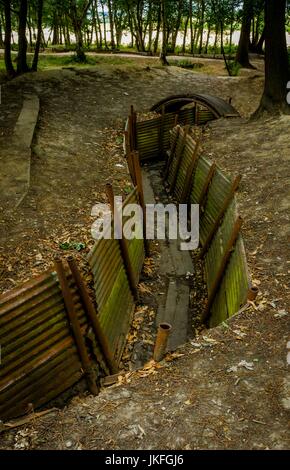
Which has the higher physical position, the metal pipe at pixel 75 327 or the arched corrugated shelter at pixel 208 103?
the arched corrugated shelter at pixel 208 103

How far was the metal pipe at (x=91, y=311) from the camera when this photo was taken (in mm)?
4761

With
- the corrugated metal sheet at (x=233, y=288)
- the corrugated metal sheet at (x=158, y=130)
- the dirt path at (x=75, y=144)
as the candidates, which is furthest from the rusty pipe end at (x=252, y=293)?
the corrugated metal sheet at (x=158, y=130)

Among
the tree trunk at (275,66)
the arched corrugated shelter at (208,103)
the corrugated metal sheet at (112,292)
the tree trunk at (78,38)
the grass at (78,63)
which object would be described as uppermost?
the tree trunk at (78,38)

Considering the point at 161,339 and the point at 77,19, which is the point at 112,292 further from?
the point at 77,19

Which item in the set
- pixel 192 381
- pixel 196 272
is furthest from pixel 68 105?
pixel 192 381

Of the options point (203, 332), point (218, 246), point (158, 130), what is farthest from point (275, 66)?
point (203, 332)

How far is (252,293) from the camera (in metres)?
5.63

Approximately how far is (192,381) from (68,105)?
13.7 metres

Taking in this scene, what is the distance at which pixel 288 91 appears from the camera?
13.5 meters

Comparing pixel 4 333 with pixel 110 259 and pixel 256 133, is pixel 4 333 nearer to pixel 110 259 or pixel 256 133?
pixel 110 259

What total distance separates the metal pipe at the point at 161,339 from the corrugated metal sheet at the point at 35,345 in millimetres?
1114

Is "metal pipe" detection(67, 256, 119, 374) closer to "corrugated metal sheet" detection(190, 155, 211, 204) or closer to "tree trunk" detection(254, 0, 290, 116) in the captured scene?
"corrugated metal sheet" detection(190, 155, 211, 204)

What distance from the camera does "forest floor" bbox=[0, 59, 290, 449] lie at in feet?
13.4

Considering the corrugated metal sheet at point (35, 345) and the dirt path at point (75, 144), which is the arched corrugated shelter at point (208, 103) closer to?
the dirt path at point (75, 144)
